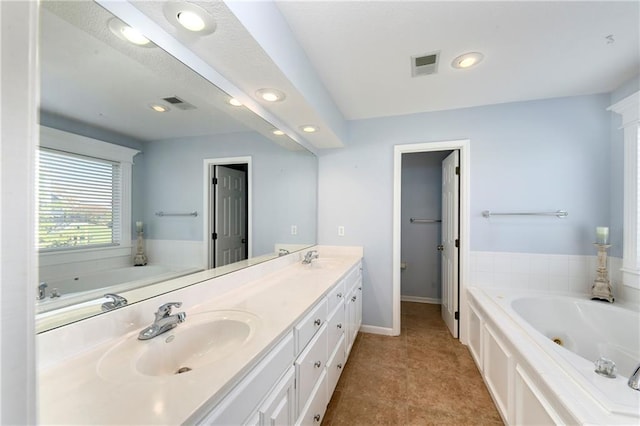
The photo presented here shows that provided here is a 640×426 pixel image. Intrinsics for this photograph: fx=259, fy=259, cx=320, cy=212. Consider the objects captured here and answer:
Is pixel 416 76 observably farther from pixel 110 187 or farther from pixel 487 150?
pixel 110 187

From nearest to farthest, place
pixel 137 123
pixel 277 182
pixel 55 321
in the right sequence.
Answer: pixel 55 321, pixel 137 123, pixel 277 182

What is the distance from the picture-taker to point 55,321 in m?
0.83

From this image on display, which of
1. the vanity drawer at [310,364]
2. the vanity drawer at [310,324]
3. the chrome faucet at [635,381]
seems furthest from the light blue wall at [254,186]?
the chrome faucet at [635,381]

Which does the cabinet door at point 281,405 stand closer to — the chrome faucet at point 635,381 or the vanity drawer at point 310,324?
the vanity drawer at point 310,324

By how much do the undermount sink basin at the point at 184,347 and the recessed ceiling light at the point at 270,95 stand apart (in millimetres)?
1266

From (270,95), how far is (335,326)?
1.61 meters

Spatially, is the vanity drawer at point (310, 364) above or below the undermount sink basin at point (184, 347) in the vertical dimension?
below

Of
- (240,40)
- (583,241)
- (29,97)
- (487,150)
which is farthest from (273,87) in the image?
(583,241)

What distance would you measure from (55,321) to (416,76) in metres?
2.46

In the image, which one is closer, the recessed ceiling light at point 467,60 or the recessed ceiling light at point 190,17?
the recessed ceiling light at point 190,17

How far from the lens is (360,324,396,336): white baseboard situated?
2.81m

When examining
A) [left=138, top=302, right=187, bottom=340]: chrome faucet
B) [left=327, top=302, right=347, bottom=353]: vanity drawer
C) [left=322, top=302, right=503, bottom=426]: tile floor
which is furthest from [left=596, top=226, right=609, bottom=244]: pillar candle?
[left=138, top=302, right=187, bottom=340]: chrome faucet

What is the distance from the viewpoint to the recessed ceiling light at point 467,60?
69.0 inches

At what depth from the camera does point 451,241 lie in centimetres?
290
